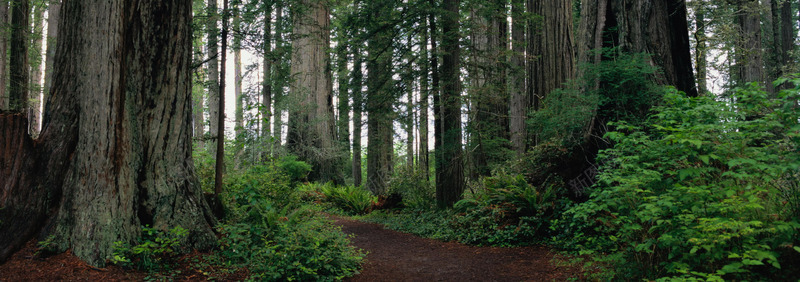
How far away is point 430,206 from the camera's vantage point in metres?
11.8

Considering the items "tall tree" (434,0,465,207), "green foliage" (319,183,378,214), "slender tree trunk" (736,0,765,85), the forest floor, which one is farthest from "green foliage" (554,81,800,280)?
"slender tree trunk" (736,0,765,85)

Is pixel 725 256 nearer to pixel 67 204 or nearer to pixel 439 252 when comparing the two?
pixel 439 252

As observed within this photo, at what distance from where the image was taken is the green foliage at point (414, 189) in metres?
12.1

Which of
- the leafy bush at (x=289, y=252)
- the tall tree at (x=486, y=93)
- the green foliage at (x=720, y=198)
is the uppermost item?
the tall tree at (x=486, y=93)

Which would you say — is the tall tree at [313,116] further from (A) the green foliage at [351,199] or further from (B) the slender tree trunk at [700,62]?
(B) the slender tree trunk at [700,62]

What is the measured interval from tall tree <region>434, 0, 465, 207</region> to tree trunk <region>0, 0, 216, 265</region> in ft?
21.1

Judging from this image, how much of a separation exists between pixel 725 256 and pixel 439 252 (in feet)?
15.1

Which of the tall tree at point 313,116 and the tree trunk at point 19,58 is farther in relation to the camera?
the tall tree at point 313,116

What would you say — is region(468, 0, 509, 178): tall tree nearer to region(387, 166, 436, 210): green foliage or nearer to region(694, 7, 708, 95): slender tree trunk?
region(387, 166, 436, 210): green foliage

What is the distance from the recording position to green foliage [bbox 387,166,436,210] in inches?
476

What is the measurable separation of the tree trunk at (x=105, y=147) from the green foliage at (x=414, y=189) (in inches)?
288

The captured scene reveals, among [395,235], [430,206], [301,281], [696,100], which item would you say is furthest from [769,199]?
[430,206]

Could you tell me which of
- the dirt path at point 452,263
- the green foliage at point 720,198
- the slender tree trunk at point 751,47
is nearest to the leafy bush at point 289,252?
the dirt path at point 452,263

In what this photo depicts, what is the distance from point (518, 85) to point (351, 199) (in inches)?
259
